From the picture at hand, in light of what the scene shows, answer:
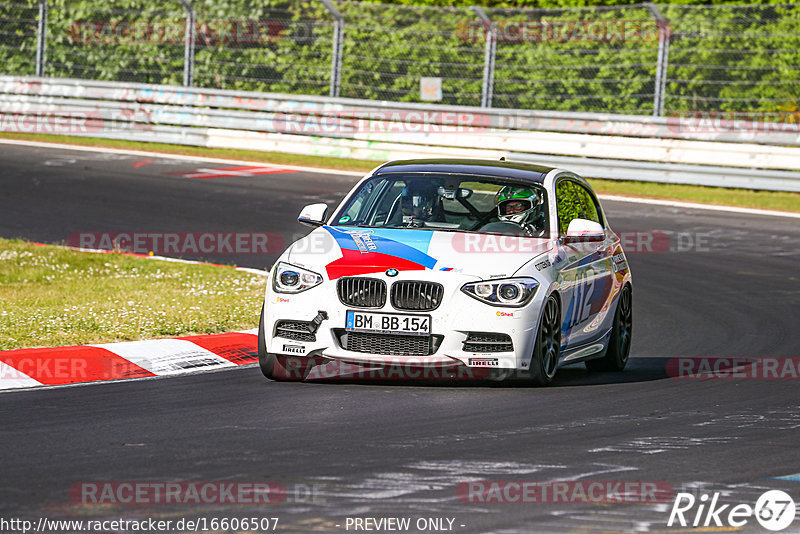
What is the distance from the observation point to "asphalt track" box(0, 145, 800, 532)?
5789 millimetres

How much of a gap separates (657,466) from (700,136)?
674 inches

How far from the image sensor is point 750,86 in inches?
912

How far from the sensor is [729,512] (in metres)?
5.88

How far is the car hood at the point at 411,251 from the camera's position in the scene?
873cm

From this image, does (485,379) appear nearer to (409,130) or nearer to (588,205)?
(588,205)

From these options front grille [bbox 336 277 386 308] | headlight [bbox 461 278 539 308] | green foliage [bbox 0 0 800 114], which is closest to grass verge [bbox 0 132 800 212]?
green foliage [bbox 0 0 800 114]

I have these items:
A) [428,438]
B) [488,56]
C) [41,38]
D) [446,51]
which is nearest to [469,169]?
[428,438]

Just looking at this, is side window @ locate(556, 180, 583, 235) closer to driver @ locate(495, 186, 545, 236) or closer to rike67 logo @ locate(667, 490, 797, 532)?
driver @ locate(495, 186, 545, 236)

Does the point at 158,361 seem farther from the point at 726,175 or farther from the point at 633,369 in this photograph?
the point at 726,175

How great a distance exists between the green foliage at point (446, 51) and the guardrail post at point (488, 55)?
0.16 meters

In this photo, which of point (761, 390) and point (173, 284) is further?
point (173, 284)

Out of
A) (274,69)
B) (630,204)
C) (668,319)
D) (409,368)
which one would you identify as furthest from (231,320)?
(274,69)

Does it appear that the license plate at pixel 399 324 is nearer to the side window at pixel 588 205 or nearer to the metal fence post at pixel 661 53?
the side window at pixel 588 205

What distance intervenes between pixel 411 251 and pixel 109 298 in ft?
14.3
